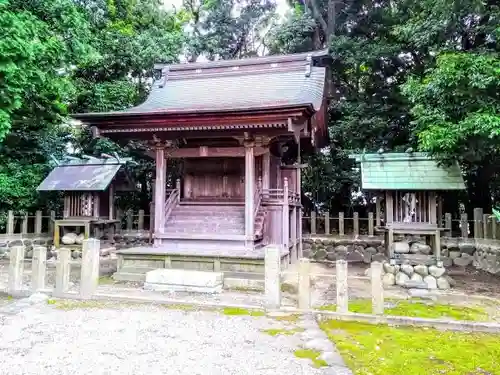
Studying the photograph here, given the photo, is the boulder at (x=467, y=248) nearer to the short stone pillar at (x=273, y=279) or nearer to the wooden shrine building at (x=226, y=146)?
the wooden shrine building at (x=226, y=146)

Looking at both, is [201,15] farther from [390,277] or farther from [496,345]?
[496,345]

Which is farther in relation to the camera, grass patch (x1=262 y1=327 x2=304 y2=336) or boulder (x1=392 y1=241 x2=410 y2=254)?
boulder (x1=392 y1=241 x2=410 y2=254)

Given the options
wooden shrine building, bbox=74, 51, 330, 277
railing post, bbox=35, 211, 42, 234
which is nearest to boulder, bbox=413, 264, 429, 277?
wooden shrine building, bbox=74, 51, 330, 277

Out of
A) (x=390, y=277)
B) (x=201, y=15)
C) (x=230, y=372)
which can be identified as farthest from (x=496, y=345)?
(x=201, y=15)

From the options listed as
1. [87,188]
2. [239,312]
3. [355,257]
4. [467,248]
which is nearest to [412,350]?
[239,312]

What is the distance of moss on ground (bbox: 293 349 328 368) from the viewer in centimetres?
382

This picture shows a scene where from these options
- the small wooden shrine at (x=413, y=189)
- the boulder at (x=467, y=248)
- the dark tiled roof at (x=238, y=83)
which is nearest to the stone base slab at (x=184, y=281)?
the small wooden shrine at (x=413, y=189)

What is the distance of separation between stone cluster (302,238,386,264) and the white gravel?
834cm

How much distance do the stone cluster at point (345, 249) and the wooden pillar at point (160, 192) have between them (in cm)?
567

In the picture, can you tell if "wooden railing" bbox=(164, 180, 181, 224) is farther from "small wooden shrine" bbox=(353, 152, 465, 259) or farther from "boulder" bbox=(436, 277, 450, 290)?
"boulder" bbox=(436, 277, 450, 290)

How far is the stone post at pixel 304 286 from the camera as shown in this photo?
18.9ft

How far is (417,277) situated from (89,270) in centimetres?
702

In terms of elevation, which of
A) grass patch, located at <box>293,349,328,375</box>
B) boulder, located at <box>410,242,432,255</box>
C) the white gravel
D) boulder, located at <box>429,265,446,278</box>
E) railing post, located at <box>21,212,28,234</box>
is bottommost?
grass patch, located at <box>293,349,328,375</box>

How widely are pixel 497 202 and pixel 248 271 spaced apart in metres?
12.6
